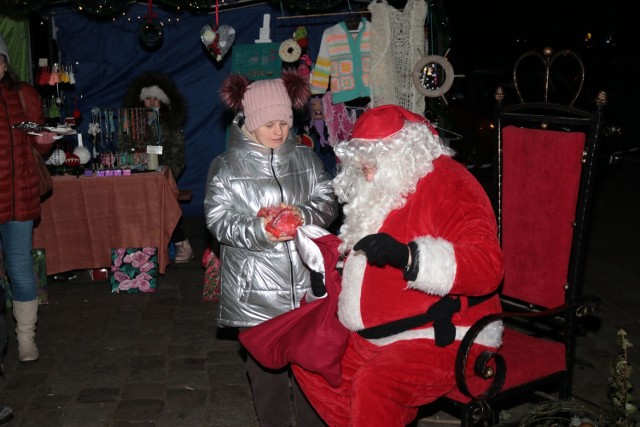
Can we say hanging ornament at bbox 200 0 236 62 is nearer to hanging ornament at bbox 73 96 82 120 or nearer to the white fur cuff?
hanging ornament at bbox 73 96 82 120

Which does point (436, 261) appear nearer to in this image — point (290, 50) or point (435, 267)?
point (435, 267)

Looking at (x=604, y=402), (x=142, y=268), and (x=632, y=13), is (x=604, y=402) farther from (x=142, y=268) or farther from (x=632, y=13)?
(x=632, y=13)

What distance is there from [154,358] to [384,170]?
274cm

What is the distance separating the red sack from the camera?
2.98 m

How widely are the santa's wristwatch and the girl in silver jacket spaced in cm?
95

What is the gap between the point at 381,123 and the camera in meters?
2.98

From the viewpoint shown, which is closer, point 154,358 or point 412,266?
point 412,266

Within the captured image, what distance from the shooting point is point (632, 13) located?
2541 cm

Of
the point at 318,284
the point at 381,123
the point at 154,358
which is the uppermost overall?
the point at 381,123

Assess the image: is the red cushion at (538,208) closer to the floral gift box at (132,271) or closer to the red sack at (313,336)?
the red sack at (313,336)

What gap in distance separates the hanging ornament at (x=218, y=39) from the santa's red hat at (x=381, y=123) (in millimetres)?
4848

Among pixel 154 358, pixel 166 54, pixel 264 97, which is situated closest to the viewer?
pixel 264 97

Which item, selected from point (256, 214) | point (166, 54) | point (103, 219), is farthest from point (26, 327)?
point (166, 54)

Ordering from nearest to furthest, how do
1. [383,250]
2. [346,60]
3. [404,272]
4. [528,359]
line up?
[383,250], [404,272], [528,359], [346,60]
